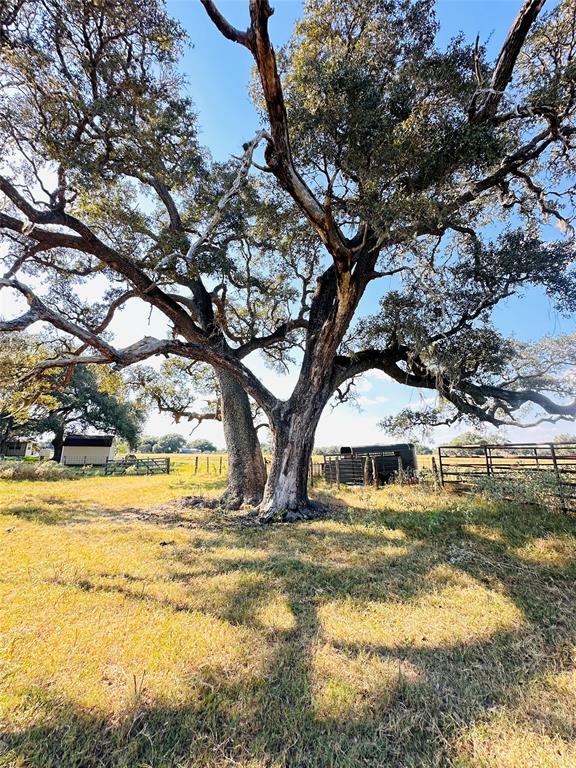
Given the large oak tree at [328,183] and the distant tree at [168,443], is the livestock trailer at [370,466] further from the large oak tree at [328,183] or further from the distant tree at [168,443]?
the distant tree at [168,443]

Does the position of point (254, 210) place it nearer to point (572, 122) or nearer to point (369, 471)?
point (572, 122)

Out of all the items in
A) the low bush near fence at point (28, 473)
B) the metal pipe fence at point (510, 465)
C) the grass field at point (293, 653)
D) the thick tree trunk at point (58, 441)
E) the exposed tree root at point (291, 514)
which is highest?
the thick tree trunk at point (58, 441)

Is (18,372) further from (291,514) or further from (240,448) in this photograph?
(291,514)

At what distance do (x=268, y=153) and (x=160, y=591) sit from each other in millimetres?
6447

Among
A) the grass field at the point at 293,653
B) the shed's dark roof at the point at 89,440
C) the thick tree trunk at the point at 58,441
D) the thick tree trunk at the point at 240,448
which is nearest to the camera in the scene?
the grass field at the point at 293,653

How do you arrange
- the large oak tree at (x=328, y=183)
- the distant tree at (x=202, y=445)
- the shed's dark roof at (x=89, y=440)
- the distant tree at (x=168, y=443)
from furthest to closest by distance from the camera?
the distant tree at (x=202, y=445) → the distant tree at (x=168, y=443) → the shed's dark roof at (x=89, y=440) → the large oak tree at (x=328, y=183)

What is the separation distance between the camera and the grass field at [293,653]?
1909 mm

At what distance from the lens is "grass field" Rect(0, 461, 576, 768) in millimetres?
1909

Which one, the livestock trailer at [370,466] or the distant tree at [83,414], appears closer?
the livestock trailer at [370,466]

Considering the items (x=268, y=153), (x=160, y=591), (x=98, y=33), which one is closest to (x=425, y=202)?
(x=268, y=153)

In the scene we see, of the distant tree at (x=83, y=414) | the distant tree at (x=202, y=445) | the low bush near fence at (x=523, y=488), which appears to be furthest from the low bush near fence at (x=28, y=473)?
the distant tree at (x=202, y=445)

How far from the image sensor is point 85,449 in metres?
33.4

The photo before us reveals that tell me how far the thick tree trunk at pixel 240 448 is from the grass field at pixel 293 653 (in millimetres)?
3850

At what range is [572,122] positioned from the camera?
6.28 m
